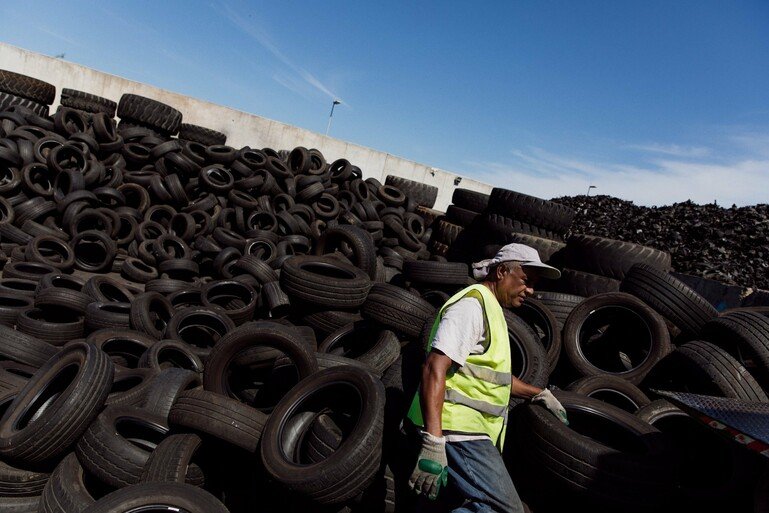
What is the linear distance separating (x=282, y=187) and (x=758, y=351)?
9.28 meters

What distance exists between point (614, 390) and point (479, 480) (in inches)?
100

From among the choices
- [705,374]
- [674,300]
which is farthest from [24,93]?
[705,374]

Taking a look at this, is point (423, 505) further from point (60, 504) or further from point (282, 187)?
point (282, 187)

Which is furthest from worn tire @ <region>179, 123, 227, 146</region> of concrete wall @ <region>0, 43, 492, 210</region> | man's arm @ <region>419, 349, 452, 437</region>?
man's arm @ <region>419, 349, 452, 437</region>

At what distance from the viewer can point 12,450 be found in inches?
127

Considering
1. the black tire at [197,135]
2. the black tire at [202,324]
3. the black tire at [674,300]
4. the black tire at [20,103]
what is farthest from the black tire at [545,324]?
the black tire at [20,103]

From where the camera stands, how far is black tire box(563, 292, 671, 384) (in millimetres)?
5184

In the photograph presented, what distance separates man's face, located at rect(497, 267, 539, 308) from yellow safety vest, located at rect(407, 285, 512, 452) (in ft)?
0.63

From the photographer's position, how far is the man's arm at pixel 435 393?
2611mm

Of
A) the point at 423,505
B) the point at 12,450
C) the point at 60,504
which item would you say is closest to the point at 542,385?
the point at 423,505

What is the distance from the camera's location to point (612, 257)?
7113 millimetres

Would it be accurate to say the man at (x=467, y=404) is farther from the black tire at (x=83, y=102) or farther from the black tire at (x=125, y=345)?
the black tire at (x=83, y=102)

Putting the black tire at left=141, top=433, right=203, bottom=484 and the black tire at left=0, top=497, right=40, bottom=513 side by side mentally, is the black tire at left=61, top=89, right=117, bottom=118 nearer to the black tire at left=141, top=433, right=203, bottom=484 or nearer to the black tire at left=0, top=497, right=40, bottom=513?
the black tire at left=0, top=497, right=40, bottom=513

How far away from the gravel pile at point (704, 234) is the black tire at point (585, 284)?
3983 mm
